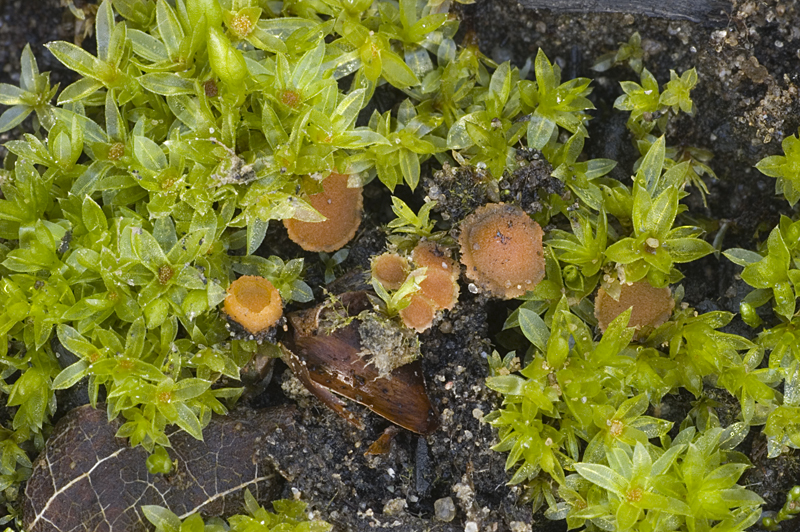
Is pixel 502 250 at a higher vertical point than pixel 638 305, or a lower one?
higher

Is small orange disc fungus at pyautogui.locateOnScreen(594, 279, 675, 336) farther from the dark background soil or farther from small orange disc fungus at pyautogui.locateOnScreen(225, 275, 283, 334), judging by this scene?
small orange disc fungus at pyautogui.locateOnScreen(225, 275, 283, 334)

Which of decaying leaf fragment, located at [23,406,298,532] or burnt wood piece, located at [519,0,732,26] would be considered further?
burnt wood piece, located at [519,0,732,26]

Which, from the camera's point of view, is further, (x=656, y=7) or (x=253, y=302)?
(x=656, y=7)

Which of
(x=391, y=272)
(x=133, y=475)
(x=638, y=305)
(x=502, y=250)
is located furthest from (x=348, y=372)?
(x=638, y=305)

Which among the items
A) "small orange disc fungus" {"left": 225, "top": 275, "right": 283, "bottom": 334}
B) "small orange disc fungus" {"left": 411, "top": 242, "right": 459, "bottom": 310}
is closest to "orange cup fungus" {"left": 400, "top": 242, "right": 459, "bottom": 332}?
"small orange disc fungus" {"left": 411, "top": 242, "right": 459, "bottom": 310}

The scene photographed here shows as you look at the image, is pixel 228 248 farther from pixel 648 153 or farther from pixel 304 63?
pixel 648 153

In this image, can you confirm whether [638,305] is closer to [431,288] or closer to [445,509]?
[431,288]

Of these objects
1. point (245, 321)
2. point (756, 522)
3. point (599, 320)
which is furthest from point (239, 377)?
point (756, 522)
